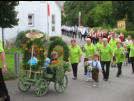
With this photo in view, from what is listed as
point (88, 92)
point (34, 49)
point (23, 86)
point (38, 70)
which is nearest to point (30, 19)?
point (34, 49)

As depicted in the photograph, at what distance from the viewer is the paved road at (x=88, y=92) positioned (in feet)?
29.4

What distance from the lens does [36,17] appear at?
29.9 metres

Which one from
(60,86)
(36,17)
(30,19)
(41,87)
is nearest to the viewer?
(41,87)

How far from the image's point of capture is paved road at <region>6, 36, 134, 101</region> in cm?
895

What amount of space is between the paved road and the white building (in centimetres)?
1629

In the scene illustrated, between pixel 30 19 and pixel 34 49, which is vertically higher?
pixel 30 19

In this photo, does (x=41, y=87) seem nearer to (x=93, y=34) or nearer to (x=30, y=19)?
(x=93, y=34)

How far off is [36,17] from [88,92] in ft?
68.4

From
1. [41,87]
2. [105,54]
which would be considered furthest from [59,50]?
[105,54]

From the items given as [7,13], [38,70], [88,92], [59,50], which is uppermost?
[7,13]

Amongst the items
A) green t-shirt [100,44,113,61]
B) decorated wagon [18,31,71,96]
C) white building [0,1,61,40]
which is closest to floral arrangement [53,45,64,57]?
decorated wagon [18,31,71,96]

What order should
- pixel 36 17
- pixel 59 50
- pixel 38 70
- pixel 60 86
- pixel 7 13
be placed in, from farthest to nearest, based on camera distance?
pixel 36 17
pixel 7 13
pixel 59 50
pixel 60 86
pixel 38 70

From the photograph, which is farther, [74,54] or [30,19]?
[30,19]

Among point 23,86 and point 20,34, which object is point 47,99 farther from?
point 20,34
